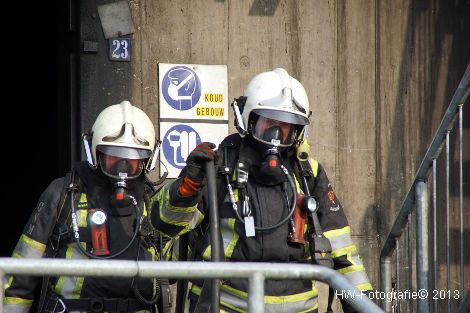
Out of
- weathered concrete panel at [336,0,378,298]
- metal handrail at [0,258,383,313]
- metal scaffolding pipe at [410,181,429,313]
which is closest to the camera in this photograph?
metal handrail at [0,258,383,313]

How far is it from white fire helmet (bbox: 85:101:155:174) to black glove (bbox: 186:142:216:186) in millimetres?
621

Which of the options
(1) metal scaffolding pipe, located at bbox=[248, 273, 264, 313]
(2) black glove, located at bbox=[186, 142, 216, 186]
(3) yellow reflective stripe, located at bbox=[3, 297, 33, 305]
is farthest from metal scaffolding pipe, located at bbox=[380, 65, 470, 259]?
(1) metal scaffolding pipe, located at bbox=[248, 273, 264, 313]

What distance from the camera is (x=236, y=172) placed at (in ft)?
18.0

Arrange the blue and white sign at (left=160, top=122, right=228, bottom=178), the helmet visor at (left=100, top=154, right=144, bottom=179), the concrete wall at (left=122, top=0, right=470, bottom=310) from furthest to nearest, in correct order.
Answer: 1. the concrete wall at (left=122, top=0, right=470, bottom=310)
2. the blue and white sign at (left=160, top=122, right=228, bottom=178)
3. the helmet visor at (left=100, top=154, right=144, bottom=179)

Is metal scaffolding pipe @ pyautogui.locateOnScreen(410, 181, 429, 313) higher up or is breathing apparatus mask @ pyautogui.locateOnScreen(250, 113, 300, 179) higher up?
breathing apparatus mask @ pyautogui.locateOnScreen(250, 113, 300, 179)

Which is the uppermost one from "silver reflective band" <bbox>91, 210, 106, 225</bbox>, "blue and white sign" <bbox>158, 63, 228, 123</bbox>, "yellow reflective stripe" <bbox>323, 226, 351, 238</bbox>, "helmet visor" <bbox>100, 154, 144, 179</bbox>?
"blue and white sign" <bbox>158, 63, 228, 123</bbox>

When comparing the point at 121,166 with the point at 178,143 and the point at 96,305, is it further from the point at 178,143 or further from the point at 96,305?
the point at 178,143

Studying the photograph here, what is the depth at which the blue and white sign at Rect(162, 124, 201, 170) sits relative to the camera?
7027 mm

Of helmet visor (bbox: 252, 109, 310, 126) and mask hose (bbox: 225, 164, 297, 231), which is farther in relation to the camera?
helmet visor (bbox: 252, 109, 310, 126)

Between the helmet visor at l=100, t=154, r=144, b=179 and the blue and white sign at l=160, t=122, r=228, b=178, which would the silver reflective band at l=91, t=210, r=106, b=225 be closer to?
the helmet visor at l=100, t=154, r=144, b=179

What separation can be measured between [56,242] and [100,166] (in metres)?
0.47

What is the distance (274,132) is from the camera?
553 cm

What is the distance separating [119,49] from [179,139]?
692 mm

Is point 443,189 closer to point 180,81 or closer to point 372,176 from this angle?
point 372,176
